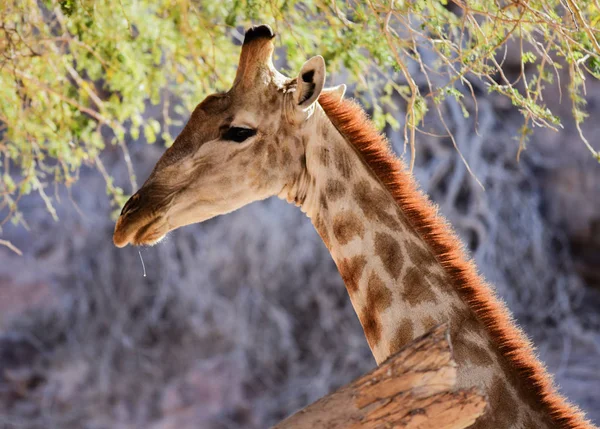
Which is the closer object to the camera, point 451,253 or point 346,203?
point 451,253

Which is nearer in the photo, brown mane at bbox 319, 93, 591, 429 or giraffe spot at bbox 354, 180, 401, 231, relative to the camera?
brown mane at bbox 319, 93, 591, 429

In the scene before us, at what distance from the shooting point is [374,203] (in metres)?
2.25

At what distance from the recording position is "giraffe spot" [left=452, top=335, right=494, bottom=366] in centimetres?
201

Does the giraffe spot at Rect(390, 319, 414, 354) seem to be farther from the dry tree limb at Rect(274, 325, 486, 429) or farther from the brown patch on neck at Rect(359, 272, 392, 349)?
the dry tree limb at Rect(274, 325, 486, 429)

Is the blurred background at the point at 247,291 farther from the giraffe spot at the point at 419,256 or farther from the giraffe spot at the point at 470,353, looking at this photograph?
the giraffe spot at the point at 470,353

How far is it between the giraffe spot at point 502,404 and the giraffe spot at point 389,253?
364mm

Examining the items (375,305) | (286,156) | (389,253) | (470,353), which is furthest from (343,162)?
(470,353)

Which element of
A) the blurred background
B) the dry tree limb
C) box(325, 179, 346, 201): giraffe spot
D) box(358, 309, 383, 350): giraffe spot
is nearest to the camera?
the dry tree limb

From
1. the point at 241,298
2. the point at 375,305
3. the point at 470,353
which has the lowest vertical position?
the point at 241,298

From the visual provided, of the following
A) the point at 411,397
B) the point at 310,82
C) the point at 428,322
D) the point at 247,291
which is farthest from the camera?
the point at 247,291

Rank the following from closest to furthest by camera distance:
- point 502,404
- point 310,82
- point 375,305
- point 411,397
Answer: point 411,397
point 502,404
point 375,305
point 310,82

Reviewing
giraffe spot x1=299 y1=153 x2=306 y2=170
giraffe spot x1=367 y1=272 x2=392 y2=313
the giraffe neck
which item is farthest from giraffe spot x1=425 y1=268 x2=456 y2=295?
giraffe spot x1=299 y1=153 x2=306 y2=170

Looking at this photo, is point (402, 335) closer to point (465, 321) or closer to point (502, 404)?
point (465, 321)

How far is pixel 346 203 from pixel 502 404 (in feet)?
2.14
